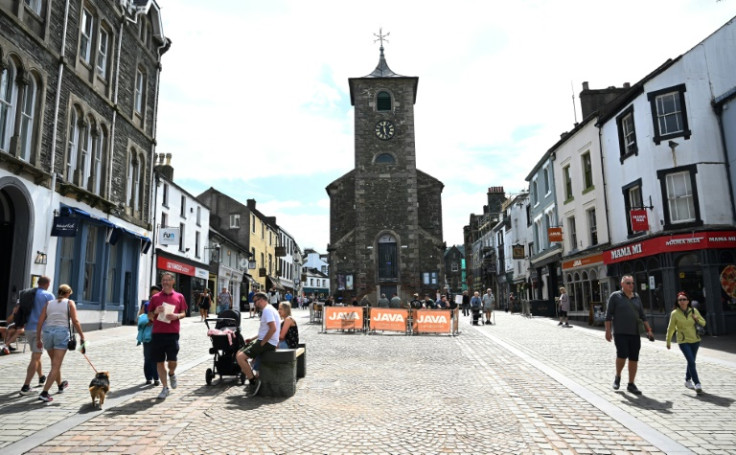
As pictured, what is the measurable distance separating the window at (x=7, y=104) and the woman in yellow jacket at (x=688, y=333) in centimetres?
1593

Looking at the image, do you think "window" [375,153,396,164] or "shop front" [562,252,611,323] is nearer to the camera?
"shop front" [562,252,611,323]

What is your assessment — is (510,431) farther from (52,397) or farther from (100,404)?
(52,397)

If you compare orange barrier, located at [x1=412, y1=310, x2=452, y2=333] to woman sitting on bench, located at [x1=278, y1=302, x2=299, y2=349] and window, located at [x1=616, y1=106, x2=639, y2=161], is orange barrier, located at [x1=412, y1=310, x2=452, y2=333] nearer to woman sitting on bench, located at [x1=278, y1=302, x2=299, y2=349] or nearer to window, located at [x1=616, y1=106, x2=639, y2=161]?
window, located at [x1=616, y1=106, x2=639, y2=161]

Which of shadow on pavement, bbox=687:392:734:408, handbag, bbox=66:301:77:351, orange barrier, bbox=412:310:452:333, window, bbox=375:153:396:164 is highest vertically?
window, bbox=375:153:396:164

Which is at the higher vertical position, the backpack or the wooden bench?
the backpack

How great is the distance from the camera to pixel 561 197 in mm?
27406

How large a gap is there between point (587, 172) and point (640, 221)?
6675 mm

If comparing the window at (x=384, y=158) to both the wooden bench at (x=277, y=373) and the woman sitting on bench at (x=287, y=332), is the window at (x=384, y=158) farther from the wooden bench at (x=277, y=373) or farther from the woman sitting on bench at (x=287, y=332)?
the wooden bench at (x=277, y=373)

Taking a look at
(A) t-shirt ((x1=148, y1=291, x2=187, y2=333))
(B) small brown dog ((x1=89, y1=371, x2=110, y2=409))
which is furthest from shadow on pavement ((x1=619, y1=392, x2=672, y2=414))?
(B) small brown dog ((x1=89, y1=371, x2=110, y2=409))

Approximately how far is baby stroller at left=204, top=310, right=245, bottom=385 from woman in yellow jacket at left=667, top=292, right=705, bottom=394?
7.10 metres

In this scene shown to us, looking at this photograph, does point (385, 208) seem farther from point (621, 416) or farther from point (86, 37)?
point (621, 416)

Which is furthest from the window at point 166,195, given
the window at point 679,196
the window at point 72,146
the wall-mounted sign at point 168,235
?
the window at point 679,196

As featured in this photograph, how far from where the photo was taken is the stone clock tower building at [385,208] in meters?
38.6

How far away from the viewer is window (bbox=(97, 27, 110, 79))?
18703 millimetres
